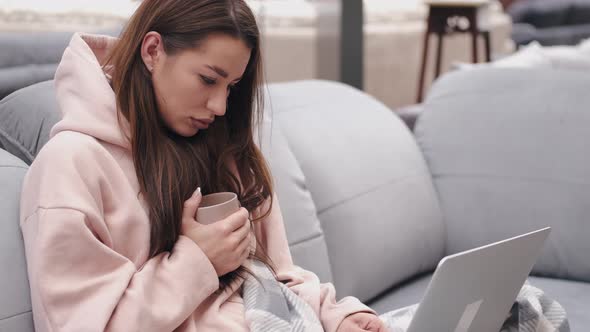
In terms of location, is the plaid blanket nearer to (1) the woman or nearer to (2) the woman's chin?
(1) the woman

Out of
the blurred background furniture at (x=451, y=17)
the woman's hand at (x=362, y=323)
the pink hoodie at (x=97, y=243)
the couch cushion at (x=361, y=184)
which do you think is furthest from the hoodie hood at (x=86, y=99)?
the blurred background furniture at (x=451, y=17)

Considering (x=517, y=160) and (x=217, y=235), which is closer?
(x=217, y=235)

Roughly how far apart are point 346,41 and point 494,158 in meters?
1.30

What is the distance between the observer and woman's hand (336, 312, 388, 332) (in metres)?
1.26

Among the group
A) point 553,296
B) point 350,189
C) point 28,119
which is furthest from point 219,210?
point 553,296

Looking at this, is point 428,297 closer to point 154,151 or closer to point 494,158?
point 154,151

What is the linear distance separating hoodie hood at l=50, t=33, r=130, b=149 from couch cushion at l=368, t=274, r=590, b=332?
2.64ft

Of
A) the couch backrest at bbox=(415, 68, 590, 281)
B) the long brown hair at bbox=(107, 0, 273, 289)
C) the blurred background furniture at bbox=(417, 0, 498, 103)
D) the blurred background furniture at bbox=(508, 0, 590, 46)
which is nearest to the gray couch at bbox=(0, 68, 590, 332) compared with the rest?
the couch backrest at bbox=(415, 68, 590, 281)

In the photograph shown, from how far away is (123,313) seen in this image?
1.02 m

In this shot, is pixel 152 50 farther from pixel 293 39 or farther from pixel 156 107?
pixel 293 39

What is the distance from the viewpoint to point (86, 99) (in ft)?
3.66

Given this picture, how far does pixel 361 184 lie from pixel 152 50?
74cm

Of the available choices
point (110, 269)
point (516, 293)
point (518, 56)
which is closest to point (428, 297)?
point (516, 293)

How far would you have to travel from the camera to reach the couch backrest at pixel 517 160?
188cm
